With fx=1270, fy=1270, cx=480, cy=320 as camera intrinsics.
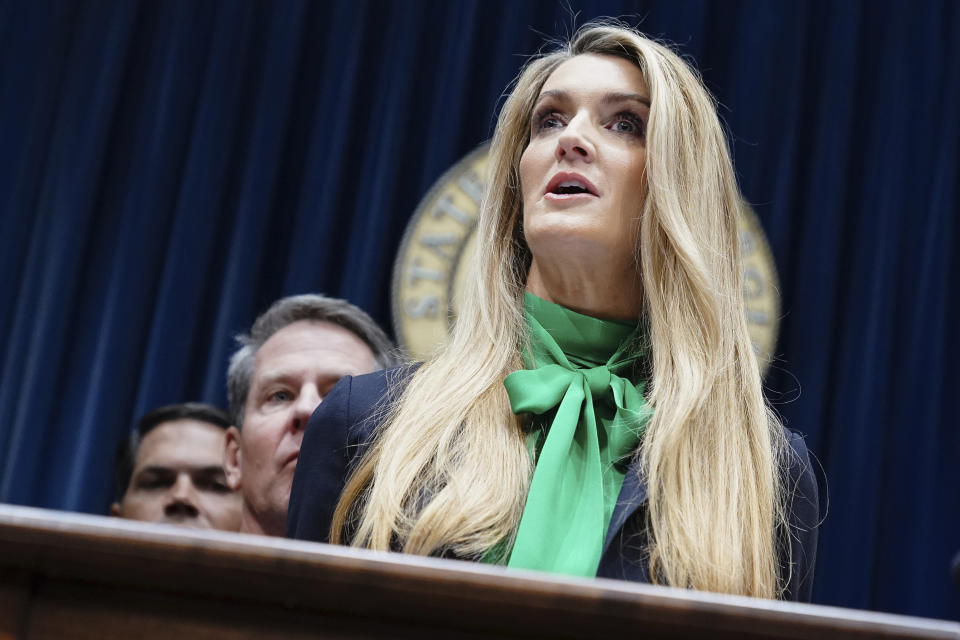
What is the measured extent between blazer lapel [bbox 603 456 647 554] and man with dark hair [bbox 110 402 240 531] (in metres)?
1.25

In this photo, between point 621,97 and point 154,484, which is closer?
point 621,97

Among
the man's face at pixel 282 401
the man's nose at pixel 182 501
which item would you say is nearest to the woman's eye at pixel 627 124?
the man's face at pixel 282 401

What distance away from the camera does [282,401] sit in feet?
6.64

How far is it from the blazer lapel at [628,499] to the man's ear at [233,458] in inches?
42.8

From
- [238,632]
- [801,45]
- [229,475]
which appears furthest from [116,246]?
[238,632]

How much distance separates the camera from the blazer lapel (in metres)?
1.17

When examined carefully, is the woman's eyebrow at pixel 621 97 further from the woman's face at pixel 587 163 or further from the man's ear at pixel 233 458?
the man's ear at pixel 233 458

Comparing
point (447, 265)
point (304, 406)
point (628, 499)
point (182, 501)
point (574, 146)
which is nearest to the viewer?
point (628, 499)

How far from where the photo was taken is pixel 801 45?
284cm

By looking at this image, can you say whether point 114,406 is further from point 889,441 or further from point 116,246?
point 889,441

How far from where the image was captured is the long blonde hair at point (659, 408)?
3.80ft

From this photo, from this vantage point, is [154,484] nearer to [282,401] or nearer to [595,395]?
[282,401]

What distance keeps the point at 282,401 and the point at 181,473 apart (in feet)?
1.54

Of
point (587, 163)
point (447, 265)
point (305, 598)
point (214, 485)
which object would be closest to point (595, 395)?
point (587, 163)
